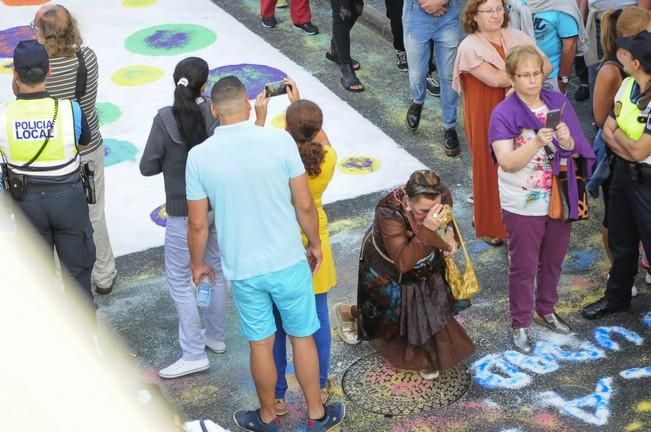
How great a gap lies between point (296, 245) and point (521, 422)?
1465mm

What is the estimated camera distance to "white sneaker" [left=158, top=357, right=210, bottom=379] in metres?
5.95

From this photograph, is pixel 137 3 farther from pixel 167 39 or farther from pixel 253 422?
pixel 253 422

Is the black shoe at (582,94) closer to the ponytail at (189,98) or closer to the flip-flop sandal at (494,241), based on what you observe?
the flip-flop sandal at (494,241)

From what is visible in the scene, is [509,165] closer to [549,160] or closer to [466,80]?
[549,160]

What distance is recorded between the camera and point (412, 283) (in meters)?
5.56

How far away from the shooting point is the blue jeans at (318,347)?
17.9 feet

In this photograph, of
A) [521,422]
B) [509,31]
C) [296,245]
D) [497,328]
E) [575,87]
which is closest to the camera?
[296,245]

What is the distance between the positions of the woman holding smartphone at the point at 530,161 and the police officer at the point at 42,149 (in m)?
2.21

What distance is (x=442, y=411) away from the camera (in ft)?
18.1

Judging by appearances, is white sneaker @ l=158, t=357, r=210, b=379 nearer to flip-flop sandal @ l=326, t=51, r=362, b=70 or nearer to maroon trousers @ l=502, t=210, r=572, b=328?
maroon trousers @ l=502, t=210, r=572, b=328

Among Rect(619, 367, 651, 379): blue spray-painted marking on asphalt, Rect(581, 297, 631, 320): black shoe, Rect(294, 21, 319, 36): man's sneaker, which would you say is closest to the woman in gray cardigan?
Rect(581, 297, 631, 320): black shoe

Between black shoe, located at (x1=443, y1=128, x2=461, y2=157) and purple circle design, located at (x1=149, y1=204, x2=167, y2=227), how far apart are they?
2.16 metres

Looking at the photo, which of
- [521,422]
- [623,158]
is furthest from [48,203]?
[623,158]

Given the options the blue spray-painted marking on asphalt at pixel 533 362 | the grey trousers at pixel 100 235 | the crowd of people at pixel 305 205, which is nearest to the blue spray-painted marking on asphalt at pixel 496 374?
the blue spray-painted marking on asphalt at pixel 533 362
